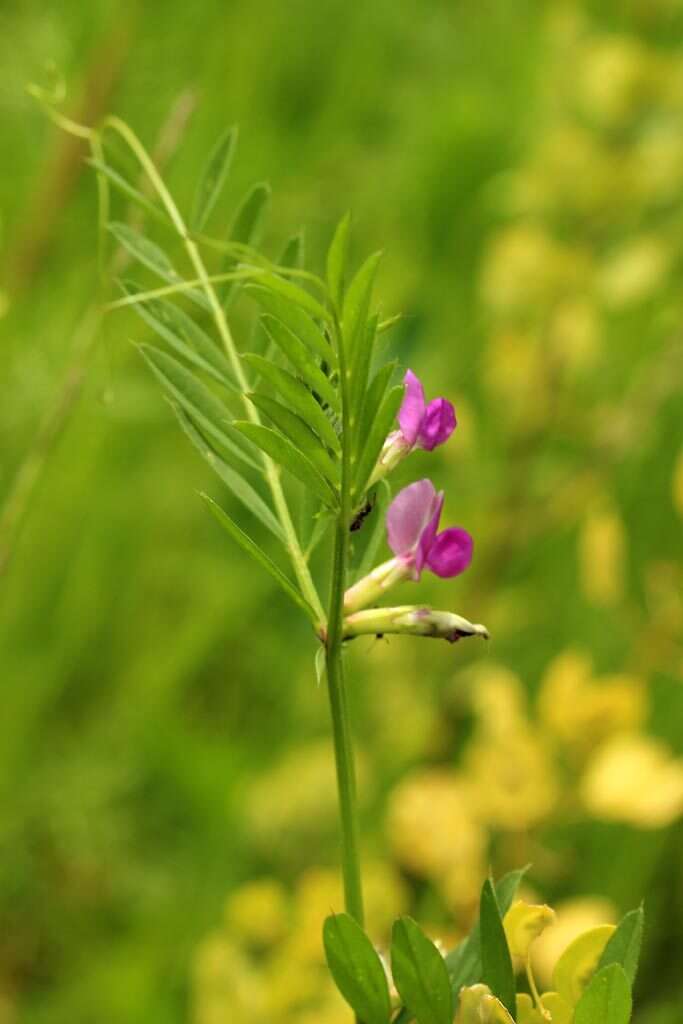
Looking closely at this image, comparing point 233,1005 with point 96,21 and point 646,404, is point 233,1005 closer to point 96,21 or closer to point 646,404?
point 646,404

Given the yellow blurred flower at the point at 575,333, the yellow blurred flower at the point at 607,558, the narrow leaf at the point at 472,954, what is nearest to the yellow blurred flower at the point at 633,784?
the yellow blurred flower at the point at 607,558

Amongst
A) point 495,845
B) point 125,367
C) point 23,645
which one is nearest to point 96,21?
point 125,367

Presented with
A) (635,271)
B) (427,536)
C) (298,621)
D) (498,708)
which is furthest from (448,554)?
(298,621)

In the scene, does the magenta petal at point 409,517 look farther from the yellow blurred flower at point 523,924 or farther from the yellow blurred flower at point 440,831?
the yellow blurred flower at point 440,831

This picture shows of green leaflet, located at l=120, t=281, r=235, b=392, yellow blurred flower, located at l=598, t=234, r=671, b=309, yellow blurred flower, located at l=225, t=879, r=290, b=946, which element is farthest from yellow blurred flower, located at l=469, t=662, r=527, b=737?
green leaflet, located at l=120, t=281, r=235, b=392

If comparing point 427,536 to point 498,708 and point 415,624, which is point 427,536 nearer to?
point 415,624

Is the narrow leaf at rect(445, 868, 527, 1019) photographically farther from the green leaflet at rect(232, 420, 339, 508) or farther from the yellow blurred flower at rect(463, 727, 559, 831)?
the yellow blurred flower at rect(463, 727, 559, 831)
